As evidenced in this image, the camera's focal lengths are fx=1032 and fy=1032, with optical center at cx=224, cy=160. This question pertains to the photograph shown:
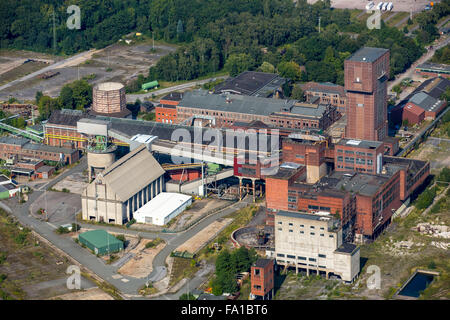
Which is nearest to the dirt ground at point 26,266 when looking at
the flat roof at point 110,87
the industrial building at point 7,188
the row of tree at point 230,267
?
the industrial building at point 7,188

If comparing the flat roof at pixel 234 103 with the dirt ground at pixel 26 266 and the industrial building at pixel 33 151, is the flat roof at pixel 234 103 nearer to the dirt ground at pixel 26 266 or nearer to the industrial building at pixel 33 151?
the industrial building at pixel 33 151

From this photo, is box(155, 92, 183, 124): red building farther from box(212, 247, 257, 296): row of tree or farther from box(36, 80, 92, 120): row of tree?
box(212, 247, 257, 296): row of tree

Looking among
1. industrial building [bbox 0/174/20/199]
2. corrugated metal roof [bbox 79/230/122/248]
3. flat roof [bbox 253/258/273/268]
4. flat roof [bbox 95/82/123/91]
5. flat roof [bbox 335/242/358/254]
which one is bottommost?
corrugated metal roof [bbox 79/230/122/248]

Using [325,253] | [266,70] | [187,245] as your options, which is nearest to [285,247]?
[325,253]

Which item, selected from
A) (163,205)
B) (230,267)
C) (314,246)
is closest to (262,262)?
(230,267)

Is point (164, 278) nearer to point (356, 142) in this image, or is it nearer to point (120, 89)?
point (356, 142)

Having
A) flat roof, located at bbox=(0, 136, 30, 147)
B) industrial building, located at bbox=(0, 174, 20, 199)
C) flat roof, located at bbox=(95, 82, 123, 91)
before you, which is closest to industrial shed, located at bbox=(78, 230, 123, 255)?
industrial building, located at bbox=(0, 174, 20, 199)

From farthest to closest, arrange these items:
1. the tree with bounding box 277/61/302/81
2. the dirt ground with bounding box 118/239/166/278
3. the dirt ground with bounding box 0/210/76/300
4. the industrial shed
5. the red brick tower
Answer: the tree with bounding box 277/61/302/81
the red brick tower
the industrial shed
the dirt ground with bounding box 118/239/166/278
the dirt ground with bounding box 0/210/76/300
